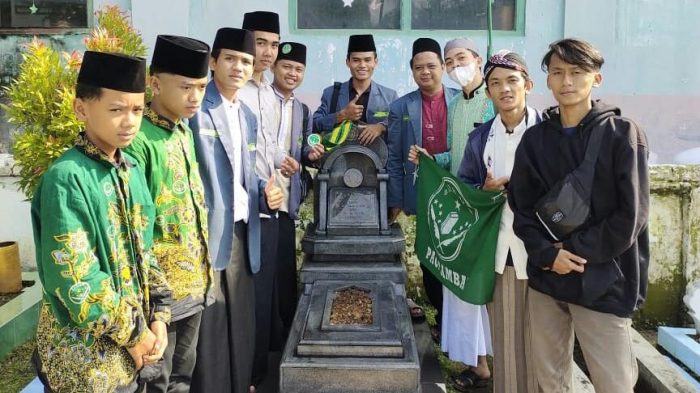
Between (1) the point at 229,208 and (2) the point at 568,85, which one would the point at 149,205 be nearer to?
(1) the point at 229,208

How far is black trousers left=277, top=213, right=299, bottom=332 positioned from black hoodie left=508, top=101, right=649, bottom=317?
6.72 feet

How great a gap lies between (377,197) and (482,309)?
1153 millimetres

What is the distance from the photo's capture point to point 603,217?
2680 millimetres

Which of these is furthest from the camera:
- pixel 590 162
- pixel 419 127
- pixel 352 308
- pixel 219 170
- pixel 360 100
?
pixel 360 100

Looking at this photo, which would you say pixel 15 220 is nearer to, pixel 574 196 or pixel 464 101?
pixel 464 101

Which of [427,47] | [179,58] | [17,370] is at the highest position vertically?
[427,47]

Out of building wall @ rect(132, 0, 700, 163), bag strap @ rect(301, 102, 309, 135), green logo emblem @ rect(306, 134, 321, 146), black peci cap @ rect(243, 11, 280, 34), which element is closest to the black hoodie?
green logo emblem @ rect(306, 134, 321, 146)

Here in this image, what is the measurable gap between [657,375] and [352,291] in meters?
2.18

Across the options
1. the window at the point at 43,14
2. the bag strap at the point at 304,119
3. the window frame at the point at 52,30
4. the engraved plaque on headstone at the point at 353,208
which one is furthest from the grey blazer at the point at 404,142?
the window at the point at 43,14

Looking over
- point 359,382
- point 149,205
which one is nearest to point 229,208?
point 149,205

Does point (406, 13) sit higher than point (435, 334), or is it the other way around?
point (406, 13)

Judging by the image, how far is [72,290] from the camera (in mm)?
1884

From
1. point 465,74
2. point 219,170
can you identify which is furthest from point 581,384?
point 219,170

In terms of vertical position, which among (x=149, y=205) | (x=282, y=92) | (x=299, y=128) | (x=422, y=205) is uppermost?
(x=282, y=92)
